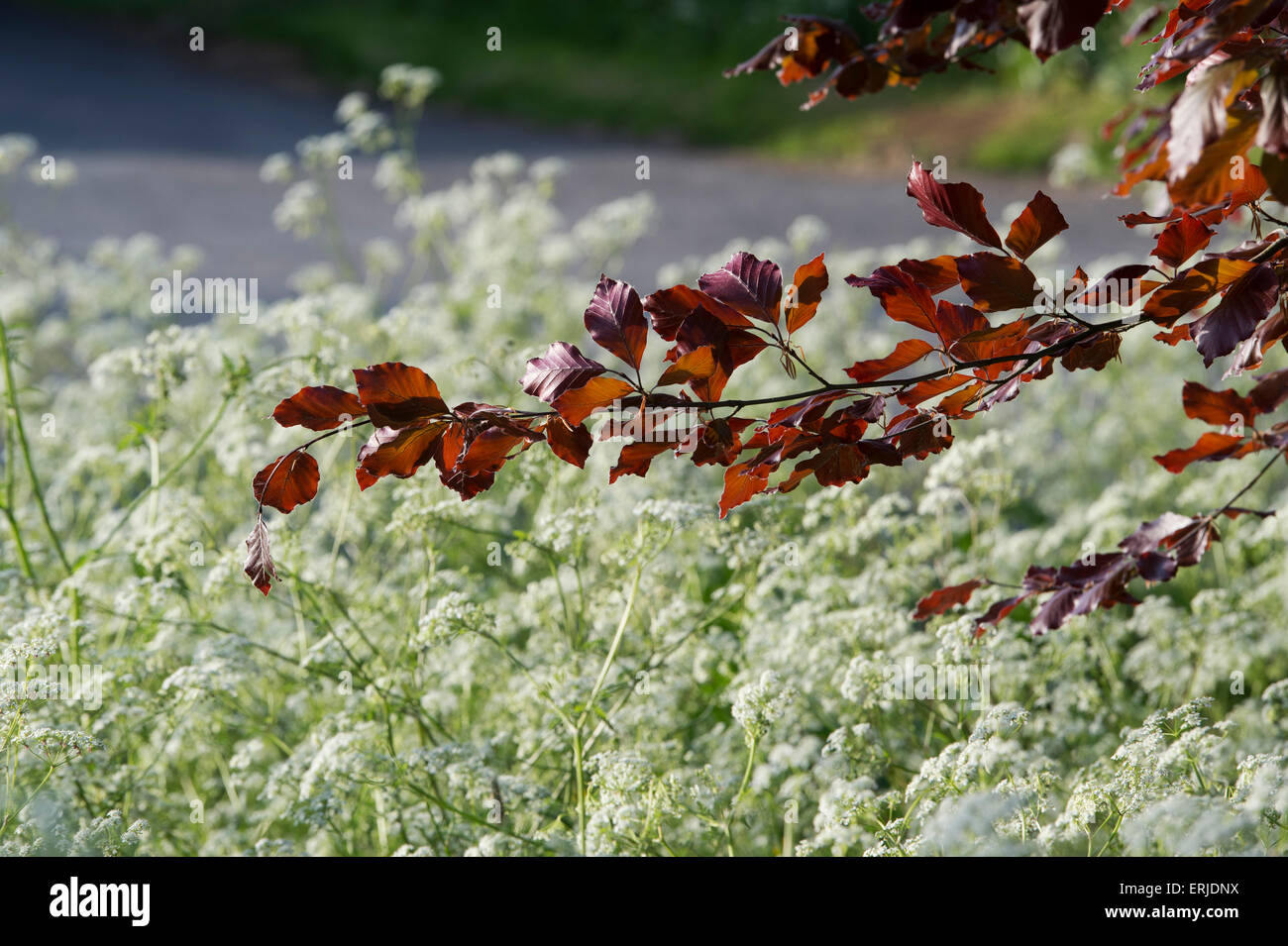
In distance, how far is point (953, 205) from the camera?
1.37 metres

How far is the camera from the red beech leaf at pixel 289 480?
1.50 m

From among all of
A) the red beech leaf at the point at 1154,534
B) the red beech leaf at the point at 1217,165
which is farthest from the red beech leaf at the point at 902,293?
the red beech leaf at the point at 1154,534

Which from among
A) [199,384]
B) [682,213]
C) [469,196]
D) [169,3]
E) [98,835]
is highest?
[169,3]

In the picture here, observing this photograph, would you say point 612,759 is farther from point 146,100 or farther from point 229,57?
point 229,57

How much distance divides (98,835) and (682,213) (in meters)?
7.41

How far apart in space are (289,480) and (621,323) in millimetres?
478

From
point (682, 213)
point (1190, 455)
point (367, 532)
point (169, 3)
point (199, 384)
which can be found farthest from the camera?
point (169, 3)

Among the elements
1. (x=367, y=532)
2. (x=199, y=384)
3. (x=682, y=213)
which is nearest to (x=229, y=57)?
(x=682, y=213)

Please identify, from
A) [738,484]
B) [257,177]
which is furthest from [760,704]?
[257,177]

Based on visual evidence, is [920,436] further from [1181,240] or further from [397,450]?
[397,450]

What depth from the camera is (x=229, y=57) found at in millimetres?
13992

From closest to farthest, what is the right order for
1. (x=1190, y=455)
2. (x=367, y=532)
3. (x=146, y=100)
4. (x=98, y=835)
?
(x=1190, y=455) < (x=98, y=835) < (x=367, y=532) < (x=146, y=100)

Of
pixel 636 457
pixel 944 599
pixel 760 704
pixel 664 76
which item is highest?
pixel 664 76

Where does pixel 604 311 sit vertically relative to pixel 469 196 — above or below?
below
